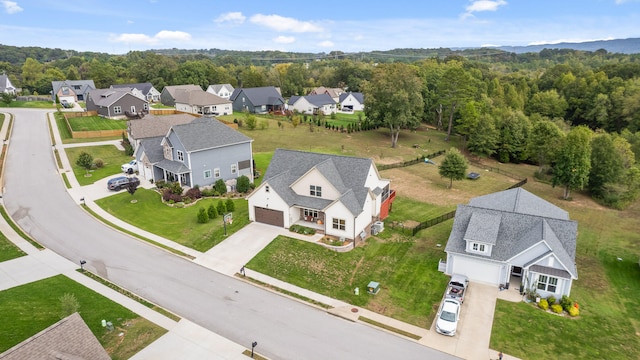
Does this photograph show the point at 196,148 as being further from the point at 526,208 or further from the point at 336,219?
the point at 526,208

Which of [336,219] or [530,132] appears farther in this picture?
[530,132]

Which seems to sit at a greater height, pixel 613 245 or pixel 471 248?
pixel 471 248

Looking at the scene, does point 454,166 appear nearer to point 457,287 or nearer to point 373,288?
point 457,287

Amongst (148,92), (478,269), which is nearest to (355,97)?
(148,92)

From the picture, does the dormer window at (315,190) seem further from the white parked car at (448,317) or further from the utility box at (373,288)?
the white parked car at (448,317)

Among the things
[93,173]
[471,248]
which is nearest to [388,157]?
[471,248]
